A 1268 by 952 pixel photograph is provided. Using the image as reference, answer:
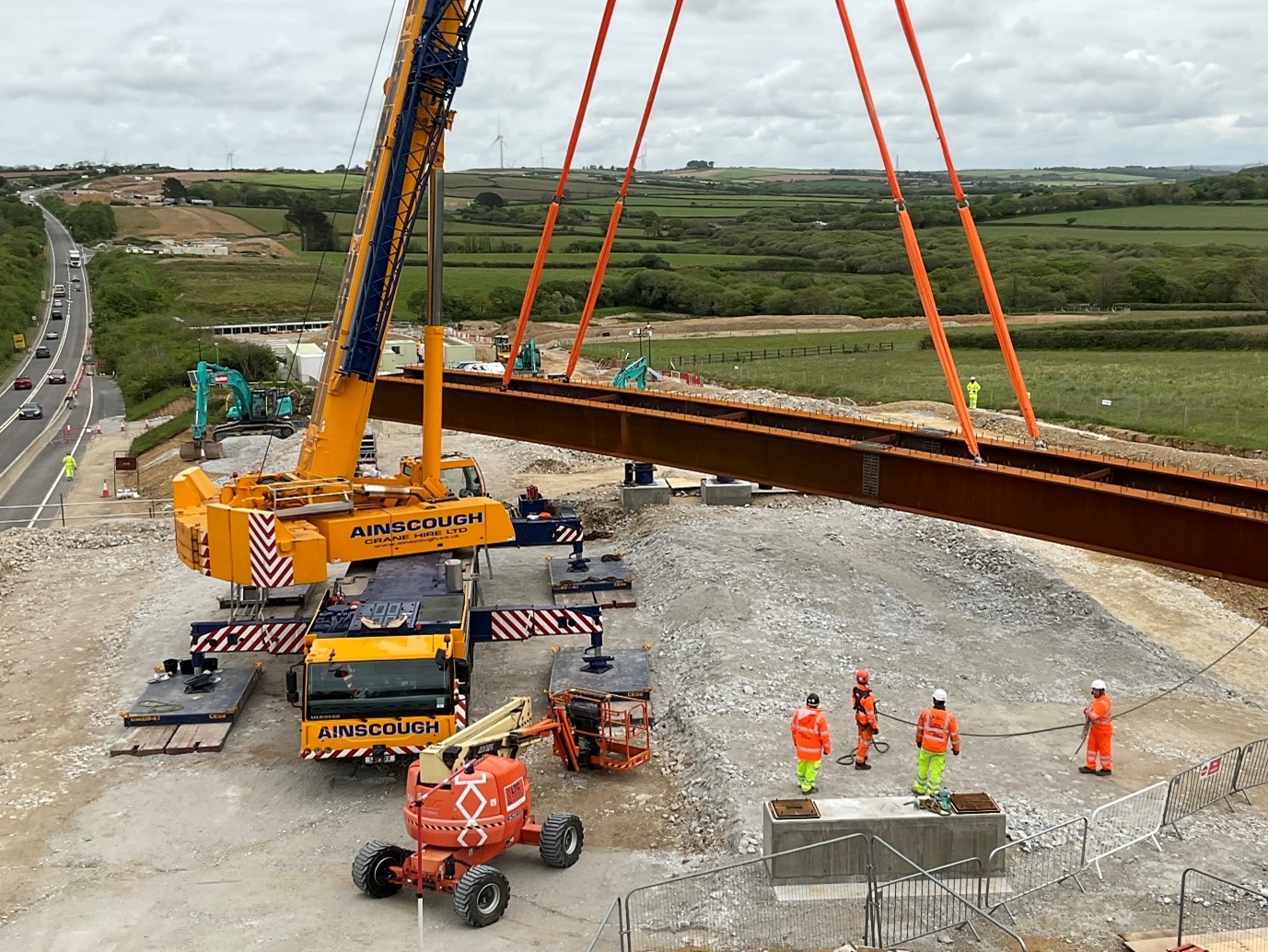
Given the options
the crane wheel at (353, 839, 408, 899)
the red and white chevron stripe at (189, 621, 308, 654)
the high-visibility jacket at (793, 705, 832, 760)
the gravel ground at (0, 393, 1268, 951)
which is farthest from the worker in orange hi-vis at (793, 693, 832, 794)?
the red and white chevron stripe at (189, 621, 308, 654)

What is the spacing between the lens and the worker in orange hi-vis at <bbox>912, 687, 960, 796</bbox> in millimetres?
11961

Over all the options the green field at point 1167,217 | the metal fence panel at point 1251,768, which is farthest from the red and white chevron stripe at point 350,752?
the green field at point 1167,217

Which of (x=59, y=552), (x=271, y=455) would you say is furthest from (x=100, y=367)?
(x=59, y=552)

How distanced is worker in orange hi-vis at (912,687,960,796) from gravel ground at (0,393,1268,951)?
2.70 ft

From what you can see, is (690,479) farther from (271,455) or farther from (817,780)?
(817,780)

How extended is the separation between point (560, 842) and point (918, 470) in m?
8.97

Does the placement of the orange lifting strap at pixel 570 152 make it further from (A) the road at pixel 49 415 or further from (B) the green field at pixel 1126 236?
(B) the green field at pixel 1126 236

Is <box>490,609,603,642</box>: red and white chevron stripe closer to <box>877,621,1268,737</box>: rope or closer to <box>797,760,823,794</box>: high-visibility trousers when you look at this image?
<box>877,621,1268,737</box>: rope

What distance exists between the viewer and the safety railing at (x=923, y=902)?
33.8 feet

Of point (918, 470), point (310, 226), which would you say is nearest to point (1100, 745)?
point (918, 470)

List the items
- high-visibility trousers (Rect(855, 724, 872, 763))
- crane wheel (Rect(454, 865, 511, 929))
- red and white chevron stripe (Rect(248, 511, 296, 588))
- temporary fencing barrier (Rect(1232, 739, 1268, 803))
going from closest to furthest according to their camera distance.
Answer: crane wheel (Rect(454, 865, 511, 929)) → temporary fencing barrier (Rect(1232, 739, 1268, 803)) → high-visibility trousers (Rect(855, 724, 872, 763)) → red and white chevron stripe (Rect(248, 511, 296, 588))

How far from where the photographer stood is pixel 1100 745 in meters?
13.3

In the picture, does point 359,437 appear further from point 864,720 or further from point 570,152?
point 864,720

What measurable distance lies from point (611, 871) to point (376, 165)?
11.5 metres
